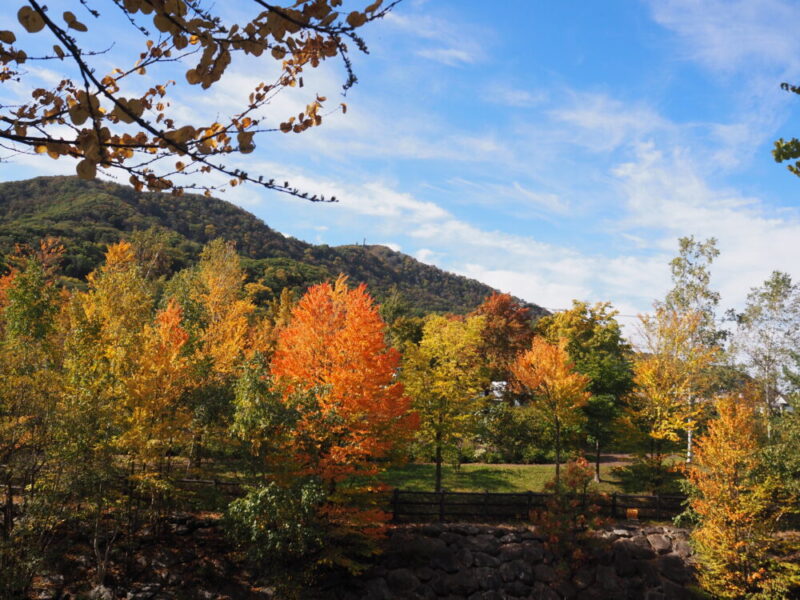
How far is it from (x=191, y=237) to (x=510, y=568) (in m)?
86.5

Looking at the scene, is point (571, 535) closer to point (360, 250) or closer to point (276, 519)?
point (276, 519)

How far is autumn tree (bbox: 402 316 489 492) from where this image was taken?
18.1 m

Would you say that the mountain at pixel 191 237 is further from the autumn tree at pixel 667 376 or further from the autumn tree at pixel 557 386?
the autumn tree at pixel 667 376

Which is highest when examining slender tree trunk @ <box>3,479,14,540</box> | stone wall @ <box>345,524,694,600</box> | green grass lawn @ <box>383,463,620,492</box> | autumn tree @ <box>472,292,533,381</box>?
autumn tree @ <box>472,292,533,381</box>

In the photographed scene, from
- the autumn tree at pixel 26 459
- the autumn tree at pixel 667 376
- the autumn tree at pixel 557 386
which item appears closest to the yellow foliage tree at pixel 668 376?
the autumn tree at pixel 667 376

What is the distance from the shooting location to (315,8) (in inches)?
79.4

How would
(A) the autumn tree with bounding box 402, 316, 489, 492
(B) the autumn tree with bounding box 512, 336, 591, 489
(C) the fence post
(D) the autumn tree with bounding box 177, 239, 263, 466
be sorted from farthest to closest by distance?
(B) the autumn tree with bounding box 512, 336, 591, 489 < (A) the autumn tree with bounding box 402, 316, 489, 492 < (C) the fence post < (D) the autumn tree with bounding box 177, 239, 263, 466

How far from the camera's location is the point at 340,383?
1279 cm

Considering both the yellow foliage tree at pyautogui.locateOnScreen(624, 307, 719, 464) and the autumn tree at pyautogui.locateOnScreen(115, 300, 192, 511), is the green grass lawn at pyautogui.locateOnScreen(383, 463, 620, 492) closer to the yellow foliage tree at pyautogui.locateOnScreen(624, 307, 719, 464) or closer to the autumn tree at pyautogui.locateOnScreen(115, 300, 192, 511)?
Answer: the yellow foliage tree at pyautogui.locateOnScreen(624, 307, 719, 464)

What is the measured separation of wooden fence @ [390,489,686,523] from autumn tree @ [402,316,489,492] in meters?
1.24

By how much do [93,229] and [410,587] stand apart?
64629mm

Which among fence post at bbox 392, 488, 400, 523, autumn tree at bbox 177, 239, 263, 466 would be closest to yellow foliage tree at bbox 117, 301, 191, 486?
autumn tree at bbox 177, 239, 263, 466

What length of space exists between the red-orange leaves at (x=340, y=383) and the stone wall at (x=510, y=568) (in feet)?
11.5

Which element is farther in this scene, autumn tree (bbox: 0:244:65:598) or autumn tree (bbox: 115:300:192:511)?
autumn tree (bbox: 115:300:192:511)
